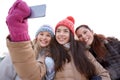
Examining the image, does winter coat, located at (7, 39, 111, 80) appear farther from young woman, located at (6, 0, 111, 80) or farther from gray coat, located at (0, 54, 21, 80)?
gray coat, located at (0, 54, 21, 80)

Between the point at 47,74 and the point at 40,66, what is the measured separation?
135 millimetres

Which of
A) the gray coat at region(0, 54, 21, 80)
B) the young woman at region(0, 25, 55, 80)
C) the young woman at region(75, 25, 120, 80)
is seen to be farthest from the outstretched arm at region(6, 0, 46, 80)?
the young woman at region(75, 25, 120, 80)

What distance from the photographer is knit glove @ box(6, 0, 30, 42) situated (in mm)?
1137

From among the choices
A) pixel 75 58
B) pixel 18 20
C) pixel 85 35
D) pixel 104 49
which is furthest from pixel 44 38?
pixel 18 20

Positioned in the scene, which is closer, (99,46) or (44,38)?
(44,38)

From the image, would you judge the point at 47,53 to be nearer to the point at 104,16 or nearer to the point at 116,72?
the point at 116,72

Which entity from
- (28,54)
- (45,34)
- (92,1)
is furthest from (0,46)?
(28,54)

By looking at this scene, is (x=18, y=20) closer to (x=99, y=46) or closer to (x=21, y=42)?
(x=21, y=42)

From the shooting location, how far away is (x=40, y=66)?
4.66 ft

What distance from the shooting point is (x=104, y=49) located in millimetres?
2104

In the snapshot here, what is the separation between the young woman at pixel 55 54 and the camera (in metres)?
1.16

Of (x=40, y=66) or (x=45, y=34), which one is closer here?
(x=40, y=66)

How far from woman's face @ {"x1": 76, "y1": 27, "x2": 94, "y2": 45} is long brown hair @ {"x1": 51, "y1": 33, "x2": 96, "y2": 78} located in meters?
0.28

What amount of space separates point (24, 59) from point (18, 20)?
0.20 metres
